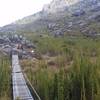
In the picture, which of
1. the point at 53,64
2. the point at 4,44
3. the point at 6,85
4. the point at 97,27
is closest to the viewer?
the point at 6,85

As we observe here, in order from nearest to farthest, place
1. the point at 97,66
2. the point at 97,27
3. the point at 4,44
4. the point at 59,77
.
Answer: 1. the point at 59,77
2. the point at 97,66
3. the point at 4,44
4. the point at 97,27

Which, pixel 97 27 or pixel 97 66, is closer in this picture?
pixel 97 66

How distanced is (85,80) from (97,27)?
3107 inches

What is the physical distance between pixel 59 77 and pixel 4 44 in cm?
4834

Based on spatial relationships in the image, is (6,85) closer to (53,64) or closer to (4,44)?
(53,64)

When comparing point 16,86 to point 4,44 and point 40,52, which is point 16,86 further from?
point 4,44

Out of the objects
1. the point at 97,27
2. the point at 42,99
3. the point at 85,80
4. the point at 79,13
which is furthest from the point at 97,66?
the point at 79,13

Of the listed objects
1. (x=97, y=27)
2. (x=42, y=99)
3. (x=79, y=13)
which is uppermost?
(x=79, y=13)

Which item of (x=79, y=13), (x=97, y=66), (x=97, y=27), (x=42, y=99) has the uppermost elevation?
(x=79, y=13)

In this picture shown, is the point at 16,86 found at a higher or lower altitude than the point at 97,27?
lower

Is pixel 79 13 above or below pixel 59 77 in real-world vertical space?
above

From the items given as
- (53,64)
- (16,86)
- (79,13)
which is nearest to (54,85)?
(16,86)

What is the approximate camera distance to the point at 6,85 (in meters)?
27.3

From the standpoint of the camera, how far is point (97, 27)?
326ft
